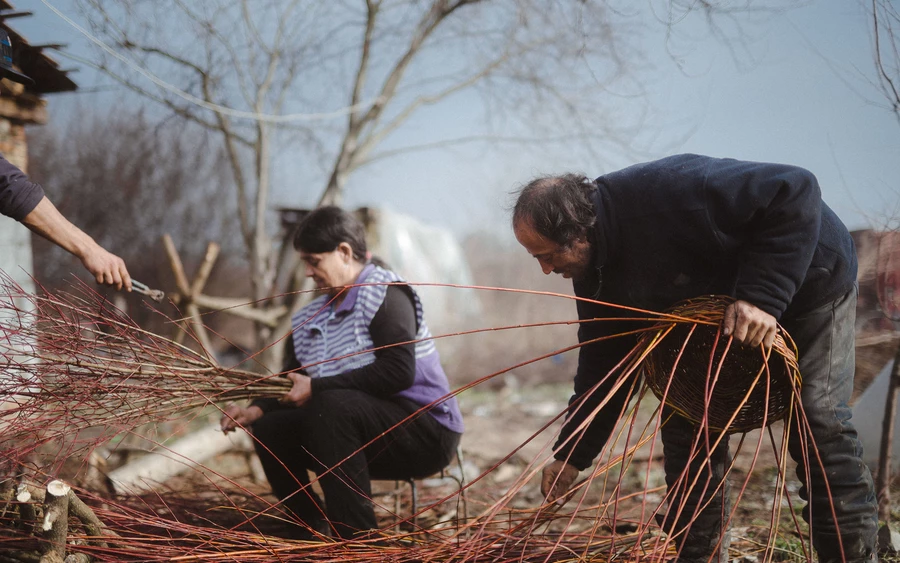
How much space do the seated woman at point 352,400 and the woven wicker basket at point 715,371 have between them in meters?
0.83

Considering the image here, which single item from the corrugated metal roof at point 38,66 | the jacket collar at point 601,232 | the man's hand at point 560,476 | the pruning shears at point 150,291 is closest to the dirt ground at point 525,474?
the man's hand at point 560,476

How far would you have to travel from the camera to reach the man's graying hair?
1673mm

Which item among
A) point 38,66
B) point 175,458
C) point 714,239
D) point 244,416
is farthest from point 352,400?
point 38,66

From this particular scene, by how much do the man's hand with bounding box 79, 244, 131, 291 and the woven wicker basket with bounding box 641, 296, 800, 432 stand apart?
1.61 metres

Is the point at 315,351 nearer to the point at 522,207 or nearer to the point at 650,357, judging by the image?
the point at 522,207

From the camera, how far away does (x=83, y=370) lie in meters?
2.00

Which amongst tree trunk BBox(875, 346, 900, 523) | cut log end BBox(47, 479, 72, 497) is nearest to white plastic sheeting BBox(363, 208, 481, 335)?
tree trunk BBox(875, 346, 900, 523)

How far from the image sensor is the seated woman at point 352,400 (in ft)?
6.88

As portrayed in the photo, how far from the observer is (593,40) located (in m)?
3.60

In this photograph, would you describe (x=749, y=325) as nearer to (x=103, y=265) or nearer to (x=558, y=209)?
(x=558, y=209)

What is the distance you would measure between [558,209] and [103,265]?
1.40 meters

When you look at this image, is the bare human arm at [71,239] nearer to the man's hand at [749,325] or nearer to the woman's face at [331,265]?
the woman's face at [331,265]

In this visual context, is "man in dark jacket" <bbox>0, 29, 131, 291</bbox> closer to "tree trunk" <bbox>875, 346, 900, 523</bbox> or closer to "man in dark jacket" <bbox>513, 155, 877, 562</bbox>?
"man in dark jacket" <bbox>513, 155, 877, 562</bbox>

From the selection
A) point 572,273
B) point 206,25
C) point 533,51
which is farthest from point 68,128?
point 572,273
